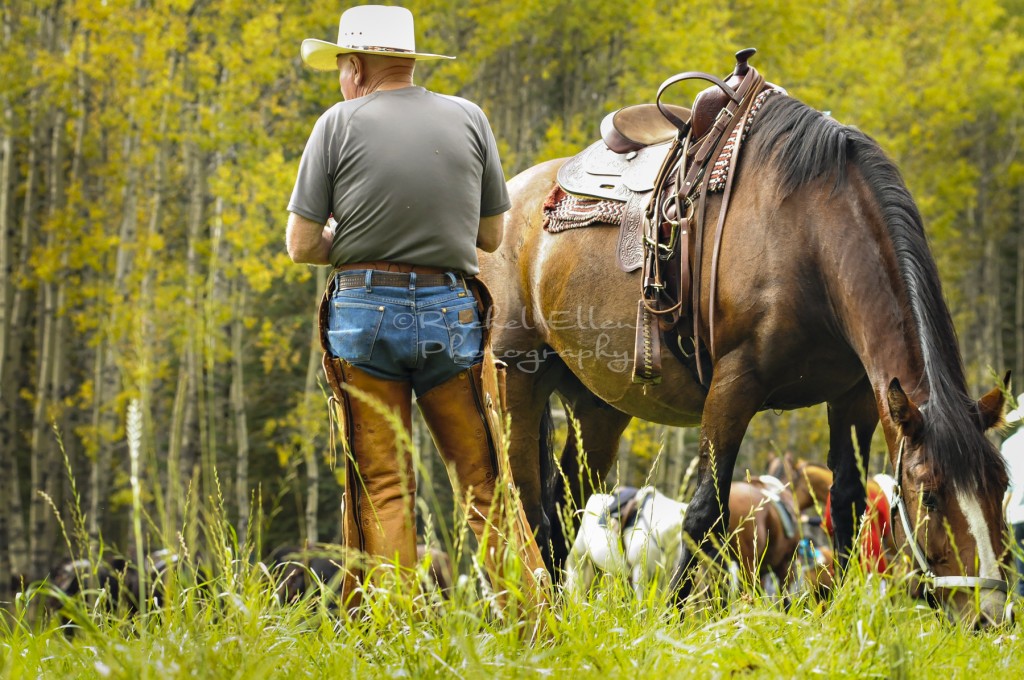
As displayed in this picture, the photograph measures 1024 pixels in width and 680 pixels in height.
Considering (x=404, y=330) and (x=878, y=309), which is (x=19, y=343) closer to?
(x=404, y=330)

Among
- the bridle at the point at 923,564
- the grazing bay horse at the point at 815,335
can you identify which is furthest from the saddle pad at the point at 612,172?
the bridle at the point at 923,564

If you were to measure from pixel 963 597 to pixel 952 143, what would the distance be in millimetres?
25010

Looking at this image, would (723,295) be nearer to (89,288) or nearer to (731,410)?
(731,410)

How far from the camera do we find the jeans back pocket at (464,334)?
373cm

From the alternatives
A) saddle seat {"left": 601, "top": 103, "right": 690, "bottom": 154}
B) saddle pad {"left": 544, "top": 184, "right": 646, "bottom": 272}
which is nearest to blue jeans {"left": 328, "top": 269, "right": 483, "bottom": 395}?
saddle pad {"left": 544, "top": 184, "right": 646, "bottom": 272}

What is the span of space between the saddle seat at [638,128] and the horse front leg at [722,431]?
1.55 metres

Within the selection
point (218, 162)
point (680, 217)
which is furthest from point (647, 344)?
point (218, 162)

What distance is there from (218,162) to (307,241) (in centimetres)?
1451

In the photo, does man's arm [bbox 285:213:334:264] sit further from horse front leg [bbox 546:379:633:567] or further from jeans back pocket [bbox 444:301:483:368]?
horse front leg [bbox 546:379:633:567]

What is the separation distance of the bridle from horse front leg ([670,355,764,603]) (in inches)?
29.1

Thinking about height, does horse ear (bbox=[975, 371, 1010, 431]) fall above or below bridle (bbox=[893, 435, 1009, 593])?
→ above

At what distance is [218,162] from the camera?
57.7ft

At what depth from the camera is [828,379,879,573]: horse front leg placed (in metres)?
4.80

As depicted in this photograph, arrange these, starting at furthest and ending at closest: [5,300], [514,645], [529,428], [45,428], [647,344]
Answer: [45,428] → [5,300] → [529,428] → [647,344] → [514,645]
